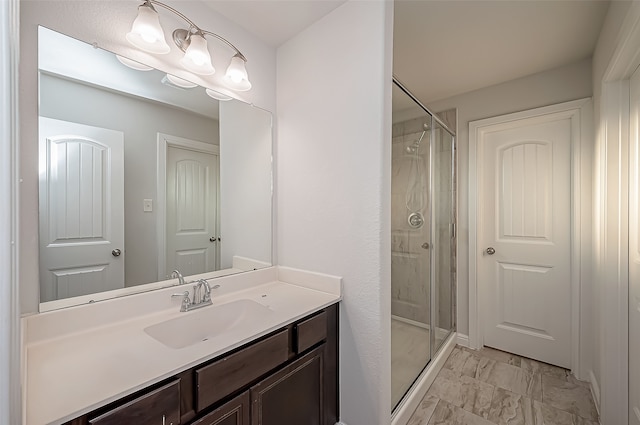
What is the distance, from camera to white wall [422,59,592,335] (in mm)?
2109

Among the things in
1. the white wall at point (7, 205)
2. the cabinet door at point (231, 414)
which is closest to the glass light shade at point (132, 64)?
the white wall at point (7, 205)

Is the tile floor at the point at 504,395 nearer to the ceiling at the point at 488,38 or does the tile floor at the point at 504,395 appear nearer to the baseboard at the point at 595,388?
the baseboard at the point at 595,388

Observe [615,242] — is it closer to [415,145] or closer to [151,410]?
[415,145]

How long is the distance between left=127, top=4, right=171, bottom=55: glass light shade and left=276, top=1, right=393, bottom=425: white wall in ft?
2.47

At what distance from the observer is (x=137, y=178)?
1298 millimetres

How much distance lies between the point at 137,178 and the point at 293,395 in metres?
1.23

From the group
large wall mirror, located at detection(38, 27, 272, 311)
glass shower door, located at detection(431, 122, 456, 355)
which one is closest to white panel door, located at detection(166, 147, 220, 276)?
large wall mirror, located at detection(38, 27, 272, 311)

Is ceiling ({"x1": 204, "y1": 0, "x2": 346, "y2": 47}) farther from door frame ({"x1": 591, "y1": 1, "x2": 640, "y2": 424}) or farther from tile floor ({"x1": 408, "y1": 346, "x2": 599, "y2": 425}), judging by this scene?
tile floor ({"x1": 408, "y1": 346, "x2": 599, "y2": 425})

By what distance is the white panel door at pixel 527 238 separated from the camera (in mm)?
2172

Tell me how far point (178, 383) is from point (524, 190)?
274 centimetres

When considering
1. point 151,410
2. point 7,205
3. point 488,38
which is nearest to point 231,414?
point 151,410

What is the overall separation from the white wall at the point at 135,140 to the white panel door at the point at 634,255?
7.82 feet

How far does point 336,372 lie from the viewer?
1.47m

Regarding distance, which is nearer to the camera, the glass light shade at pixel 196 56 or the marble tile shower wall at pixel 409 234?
the glass light shade at pixel 196 56
